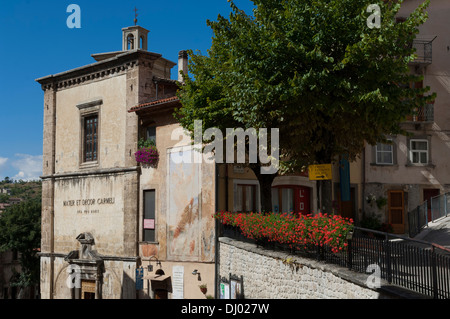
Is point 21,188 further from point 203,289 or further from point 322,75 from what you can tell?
point 322,75

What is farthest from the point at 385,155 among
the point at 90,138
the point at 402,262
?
the point at 90,138

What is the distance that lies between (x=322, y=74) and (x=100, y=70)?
15.7 meters

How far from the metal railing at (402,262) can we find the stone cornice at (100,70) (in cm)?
1522

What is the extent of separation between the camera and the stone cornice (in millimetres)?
23984

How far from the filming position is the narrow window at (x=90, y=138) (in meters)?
25.8

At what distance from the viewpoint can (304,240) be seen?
1288 cm

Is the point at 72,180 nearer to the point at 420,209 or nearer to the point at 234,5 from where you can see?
the point at 234,5

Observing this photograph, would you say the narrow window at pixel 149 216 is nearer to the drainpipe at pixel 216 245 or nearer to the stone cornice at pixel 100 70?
the drainpipe at pixel 216 245

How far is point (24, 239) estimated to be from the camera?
1692 inches

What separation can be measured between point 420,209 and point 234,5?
39.7 ft

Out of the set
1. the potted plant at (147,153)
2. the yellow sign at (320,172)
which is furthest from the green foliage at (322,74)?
the potted plant at (147,153)

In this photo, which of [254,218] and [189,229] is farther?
[189,229]

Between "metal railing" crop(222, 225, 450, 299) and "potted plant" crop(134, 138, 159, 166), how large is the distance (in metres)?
12.0
